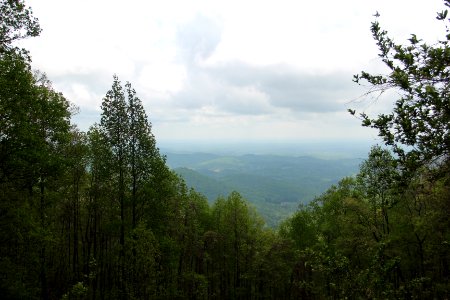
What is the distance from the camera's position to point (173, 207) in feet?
101

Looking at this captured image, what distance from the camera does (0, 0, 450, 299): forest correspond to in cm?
719

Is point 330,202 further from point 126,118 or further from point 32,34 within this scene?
point 32,34

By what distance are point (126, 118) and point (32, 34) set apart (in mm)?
10955

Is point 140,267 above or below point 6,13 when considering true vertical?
below

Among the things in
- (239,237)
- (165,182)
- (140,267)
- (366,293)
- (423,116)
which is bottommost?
(239,237)

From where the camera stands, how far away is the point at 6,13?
12.4 meters

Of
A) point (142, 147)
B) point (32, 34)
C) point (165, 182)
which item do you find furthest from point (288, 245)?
point (32, 34)

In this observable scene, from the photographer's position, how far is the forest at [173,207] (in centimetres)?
719

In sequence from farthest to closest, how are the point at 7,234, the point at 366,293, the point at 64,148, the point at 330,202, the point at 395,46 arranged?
the point at 330,202 < the point at 64,148 < the point at 7,234 < the point at 366,293 < the point at 395,46

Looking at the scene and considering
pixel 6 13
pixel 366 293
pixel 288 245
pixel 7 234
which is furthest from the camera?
pixel 288 245

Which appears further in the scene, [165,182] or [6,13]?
[165,182]

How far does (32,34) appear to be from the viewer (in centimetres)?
1314

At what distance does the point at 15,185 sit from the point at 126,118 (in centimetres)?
958

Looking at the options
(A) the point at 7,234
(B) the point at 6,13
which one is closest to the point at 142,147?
(A) the point at 7,234
